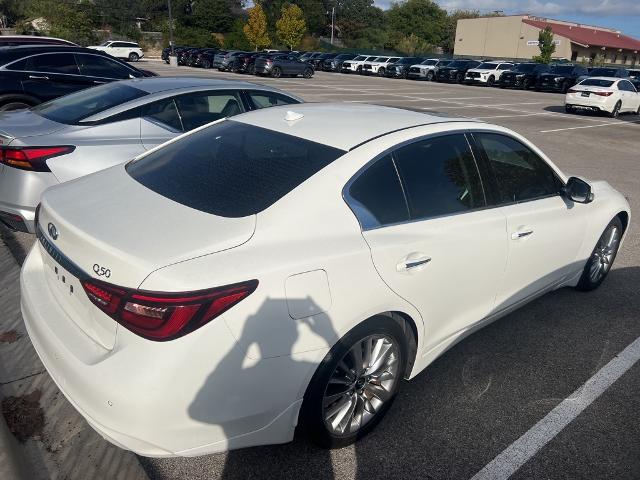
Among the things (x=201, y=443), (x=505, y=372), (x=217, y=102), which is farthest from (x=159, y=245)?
(x=217, y=102)

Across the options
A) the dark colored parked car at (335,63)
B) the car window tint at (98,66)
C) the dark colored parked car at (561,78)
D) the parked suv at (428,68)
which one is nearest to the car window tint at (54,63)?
the car window tint at (98,66)

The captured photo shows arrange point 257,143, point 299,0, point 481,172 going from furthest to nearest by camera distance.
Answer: point 299,0
point 481,172
point 257,143

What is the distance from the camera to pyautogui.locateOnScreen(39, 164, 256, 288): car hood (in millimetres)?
1990

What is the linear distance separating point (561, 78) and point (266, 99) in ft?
91.9

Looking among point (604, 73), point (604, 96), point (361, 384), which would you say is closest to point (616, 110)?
point (604, 96)

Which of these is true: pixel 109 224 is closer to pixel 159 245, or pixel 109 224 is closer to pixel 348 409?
pixel 159 245

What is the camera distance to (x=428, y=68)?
116 feet

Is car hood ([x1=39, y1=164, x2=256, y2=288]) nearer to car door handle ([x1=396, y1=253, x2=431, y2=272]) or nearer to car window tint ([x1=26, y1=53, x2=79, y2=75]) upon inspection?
car door handle ([x1=396, y1=253, x2=431, y2=272])

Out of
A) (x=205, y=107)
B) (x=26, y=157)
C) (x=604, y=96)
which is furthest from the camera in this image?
(x=604, y=96)

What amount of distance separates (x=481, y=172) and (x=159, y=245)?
2.00 m

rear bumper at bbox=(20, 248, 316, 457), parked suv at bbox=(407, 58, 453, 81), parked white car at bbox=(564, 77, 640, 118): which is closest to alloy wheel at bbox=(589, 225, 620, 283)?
rear bumper at bbox=(20, 248, 316, 457)

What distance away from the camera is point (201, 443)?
2.06m

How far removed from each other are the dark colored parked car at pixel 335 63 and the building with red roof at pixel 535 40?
30485 mm

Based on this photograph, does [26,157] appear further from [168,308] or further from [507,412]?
[507,412]
